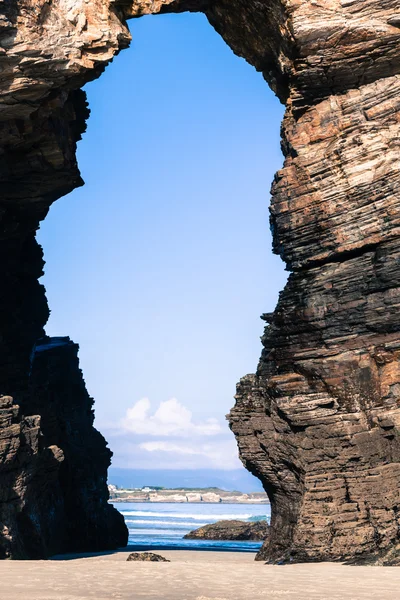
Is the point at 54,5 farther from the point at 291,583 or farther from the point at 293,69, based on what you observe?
the point at 291,583

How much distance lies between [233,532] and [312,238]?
3746 cm

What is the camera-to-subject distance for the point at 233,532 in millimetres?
64625

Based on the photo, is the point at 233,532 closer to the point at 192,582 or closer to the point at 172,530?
the point at 172,530

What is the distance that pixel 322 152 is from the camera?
33969 millimetres

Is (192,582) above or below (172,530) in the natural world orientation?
above

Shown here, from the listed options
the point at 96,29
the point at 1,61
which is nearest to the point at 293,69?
the point at 96,29

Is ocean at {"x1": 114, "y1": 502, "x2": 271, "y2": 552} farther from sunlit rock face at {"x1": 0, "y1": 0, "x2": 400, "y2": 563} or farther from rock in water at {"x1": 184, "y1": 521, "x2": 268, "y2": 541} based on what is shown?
sunlit rock face at {"x1": 0, "y1": 0, "x2": 400, "y2": 563}

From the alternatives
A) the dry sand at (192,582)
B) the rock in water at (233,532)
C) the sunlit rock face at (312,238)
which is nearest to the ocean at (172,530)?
the rock in water at (233,532)

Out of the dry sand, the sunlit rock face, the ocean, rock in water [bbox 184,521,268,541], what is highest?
the sunlit rock face

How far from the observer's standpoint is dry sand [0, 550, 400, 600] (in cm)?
2019

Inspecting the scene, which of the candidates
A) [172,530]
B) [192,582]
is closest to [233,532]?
[172,530]

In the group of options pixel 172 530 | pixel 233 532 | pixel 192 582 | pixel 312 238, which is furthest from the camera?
pixel 172 530

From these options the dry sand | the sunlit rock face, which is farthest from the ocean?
the dry sand

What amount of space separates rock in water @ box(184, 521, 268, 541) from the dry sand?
1420 inches
